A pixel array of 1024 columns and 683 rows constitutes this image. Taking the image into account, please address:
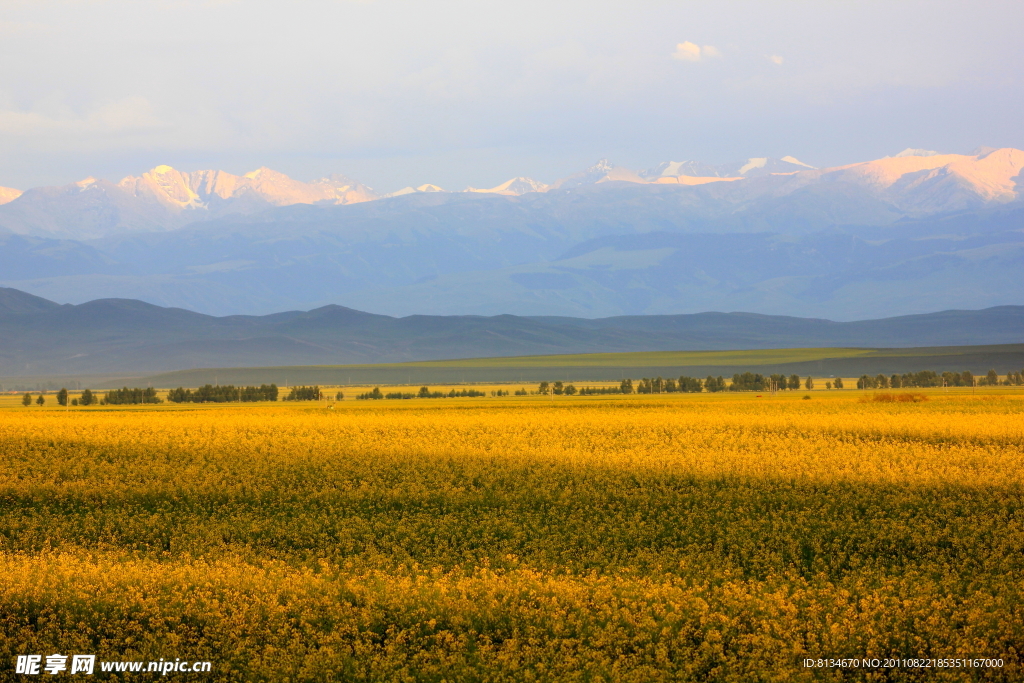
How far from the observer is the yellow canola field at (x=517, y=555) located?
15961 millimetres

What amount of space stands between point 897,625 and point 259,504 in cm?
1597

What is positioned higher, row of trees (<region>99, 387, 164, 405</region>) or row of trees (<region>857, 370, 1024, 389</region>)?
row of trees (<region>857, 370, 1024, 389</region>)

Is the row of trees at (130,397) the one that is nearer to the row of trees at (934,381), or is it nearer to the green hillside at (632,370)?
the green hillside at (632,370)

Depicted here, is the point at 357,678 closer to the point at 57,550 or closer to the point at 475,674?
the point at 475,674

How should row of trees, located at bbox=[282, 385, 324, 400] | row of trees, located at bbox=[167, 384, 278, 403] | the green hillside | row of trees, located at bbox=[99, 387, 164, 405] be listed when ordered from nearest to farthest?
row of trees, located at bbox=[167, 384, 278, 403], row of trees, located at bbox=[99, 387, 164, 405], row of trees, located at bbox=[282, 385, 324, 400], the green hillside

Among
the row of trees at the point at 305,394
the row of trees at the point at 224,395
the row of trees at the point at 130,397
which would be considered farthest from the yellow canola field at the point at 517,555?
the row of trees at the point at 130,397

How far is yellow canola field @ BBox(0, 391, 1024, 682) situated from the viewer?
1596cm

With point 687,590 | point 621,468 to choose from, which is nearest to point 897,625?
point 687,590

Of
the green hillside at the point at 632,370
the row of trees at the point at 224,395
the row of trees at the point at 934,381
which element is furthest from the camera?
the green hillside at the point at 632,370

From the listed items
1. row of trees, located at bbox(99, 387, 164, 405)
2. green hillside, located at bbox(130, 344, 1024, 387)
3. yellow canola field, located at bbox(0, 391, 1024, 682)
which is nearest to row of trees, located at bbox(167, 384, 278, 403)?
row of trees, located at bbox(99, 387, 164, 405)

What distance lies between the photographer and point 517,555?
20734 mm

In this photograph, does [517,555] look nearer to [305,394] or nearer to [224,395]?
[224,395]

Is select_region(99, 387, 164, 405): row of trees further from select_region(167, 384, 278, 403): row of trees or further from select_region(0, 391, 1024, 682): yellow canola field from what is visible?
select_region(0, 391, 1024, 682): yellow canola field

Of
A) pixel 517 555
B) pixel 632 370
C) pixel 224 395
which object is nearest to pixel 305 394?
pixel 224 395
